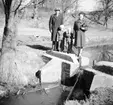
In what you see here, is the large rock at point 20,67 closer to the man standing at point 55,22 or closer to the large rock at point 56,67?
the large rock at point 56,67

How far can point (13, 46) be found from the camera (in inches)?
363

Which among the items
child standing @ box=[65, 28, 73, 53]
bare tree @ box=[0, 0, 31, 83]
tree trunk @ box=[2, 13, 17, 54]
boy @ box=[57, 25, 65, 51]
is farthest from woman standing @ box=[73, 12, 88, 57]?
tree trunk @ box=[2, 13, 17, 54]

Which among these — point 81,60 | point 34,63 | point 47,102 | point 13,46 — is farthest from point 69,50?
point 47,102

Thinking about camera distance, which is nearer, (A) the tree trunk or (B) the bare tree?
(B) the bare tree

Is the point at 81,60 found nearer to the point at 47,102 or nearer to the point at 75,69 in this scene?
the point at 75,69

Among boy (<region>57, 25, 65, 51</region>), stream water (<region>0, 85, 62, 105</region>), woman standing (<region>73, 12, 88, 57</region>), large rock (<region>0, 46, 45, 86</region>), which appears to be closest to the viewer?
stream water (<region>0, 85, 62, 105</region>)

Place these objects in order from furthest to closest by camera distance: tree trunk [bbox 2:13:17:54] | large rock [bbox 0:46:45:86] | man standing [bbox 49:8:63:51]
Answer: man standing [bbox 49:8:63:51] → tree trunk [bbox 2:13:17:54] → large rock [bbox 0:46:45:86]

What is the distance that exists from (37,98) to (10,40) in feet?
9.03

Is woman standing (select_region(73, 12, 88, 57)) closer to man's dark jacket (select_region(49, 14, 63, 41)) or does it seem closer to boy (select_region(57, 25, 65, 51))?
boy (select_region(57, 25, 65, 51))

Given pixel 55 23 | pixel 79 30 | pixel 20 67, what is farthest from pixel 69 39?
pixel 20 67

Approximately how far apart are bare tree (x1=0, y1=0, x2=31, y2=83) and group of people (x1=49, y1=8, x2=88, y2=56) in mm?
1784

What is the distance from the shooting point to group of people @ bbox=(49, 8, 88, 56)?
374 inches

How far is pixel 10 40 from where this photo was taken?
355 inches

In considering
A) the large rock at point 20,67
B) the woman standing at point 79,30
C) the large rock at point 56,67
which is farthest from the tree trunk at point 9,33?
the woman standing at point 79,30
